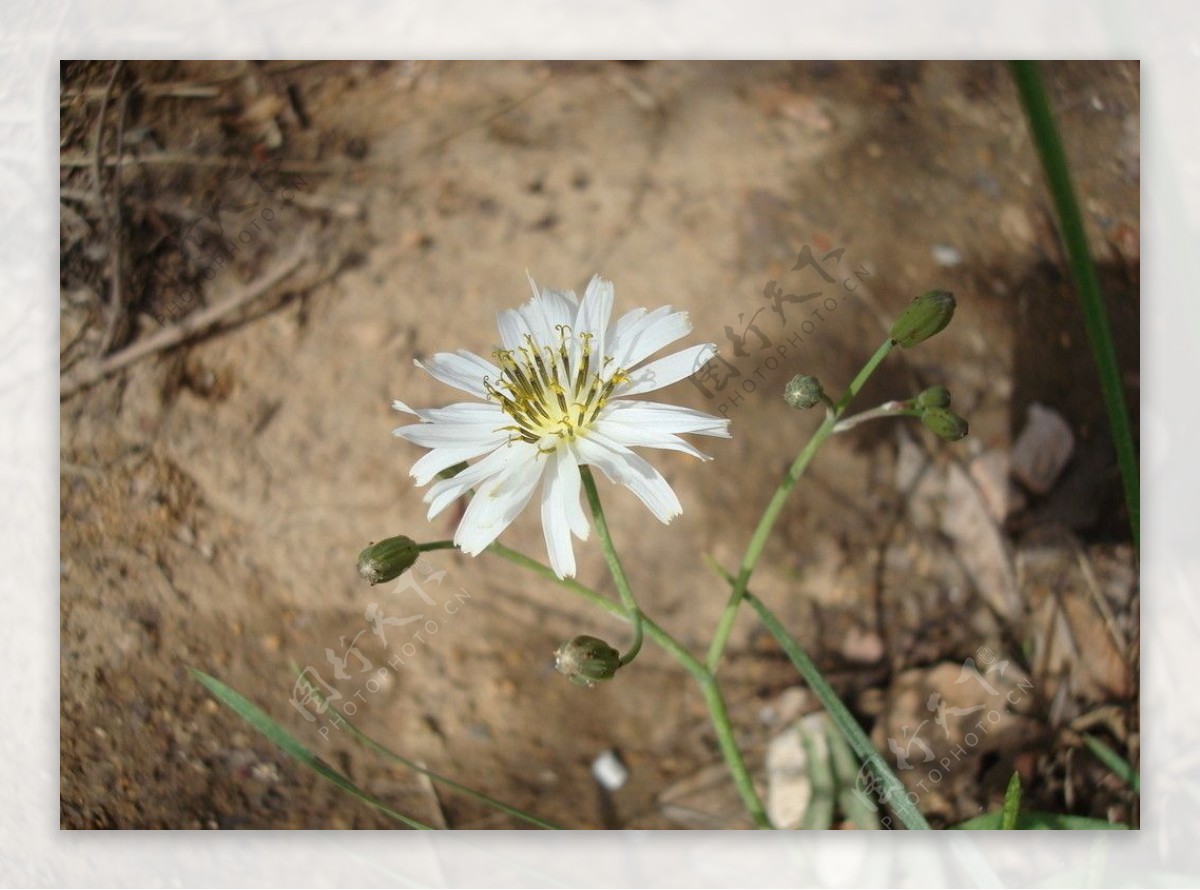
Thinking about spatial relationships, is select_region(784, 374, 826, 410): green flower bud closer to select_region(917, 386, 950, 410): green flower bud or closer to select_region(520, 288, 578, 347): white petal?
select_region(917, 386, 950, 410): green flower bud

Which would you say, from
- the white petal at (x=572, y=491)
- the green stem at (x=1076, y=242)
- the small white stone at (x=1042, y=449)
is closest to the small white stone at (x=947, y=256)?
the small white stone at (x=1042, y=449)

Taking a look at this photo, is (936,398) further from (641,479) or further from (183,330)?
(183,330)

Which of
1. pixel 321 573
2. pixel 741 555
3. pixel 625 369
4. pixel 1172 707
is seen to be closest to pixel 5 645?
pixel 321 573

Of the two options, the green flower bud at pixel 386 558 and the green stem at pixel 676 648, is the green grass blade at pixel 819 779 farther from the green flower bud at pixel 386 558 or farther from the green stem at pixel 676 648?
the green flower bud at pixel 386 558

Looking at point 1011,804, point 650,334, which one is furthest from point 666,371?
point 1011,804

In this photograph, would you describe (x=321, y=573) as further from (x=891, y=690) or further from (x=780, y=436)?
(x=891, y=690)
